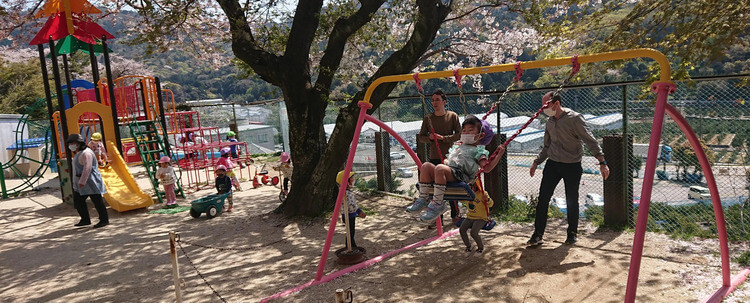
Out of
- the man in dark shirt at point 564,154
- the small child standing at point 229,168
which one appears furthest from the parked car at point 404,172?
the man in dark shirt at point 564,154

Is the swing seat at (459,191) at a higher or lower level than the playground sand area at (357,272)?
higher

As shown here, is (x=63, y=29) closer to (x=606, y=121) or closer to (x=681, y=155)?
(x=606, y=121)

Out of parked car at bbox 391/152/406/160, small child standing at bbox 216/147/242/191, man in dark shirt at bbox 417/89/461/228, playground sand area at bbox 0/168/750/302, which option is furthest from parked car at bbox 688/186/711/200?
small child standing at bbox 216/147/242/191

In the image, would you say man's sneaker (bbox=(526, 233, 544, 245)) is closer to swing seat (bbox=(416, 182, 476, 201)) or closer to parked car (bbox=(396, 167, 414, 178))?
swing seat (bbox=(416, 182, 476, 201))

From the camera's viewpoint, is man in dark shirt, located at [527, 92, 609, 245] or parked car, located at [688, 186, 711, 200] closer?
man in dark shirt, located at [527, 92, 609, 245]

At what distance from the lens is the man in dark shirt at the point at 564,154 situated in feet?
15.7

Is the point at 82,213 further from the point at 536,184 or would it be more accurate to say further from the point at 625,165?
the point at 536,184

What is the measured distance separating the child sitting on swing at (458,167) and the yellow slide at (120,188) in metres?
6.52

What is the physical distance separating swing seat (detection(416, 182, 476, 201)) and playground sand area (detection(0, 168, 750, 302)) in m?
0.81

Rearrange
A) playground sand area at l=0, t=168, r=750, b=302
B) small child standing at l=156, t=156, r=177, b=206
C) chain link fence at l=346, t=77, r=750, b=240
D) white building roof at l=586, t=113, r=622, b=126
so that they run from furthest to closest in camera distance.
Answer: small child standing at l=156, t=156, r=177, b=206 → white building roof at l=586, t=113, r=622, b=126 → chain link fence at l=346, t=77, r=750, b=240 → playground sand area at l=0, t=168, r=750, b=302

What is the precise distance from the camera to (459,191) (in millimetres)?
4379

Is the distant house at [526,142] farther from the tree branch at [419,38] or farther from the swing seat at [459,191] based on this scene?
the swing seat at [459,191]

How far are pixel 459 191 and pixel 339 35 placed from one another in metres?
3.71

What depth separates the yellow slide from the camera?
350 inches
